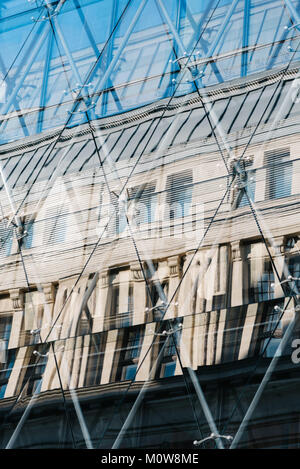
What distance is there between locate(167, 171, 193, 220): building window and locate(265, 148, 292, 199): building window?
57 centimetres

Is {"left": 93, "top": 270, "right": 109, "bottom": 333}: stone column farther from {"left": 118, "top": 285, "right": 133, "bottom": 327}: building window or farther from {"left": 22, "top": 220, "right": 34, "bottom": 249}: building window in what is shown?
{"left": 22, "top": 220, "right": 34, "bottom": 249}: building window

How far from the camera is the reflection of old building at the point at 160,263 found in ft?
17.7

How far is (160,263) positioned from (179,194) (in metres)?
0.52

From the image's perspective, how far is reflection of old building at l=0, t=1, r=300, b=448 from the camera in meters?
5.39

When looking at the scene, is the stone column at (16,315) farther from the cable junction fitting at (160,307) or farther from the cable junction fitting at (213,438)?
the cable junction fitting at (213,438)

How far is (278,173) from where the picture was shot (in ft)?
18.9

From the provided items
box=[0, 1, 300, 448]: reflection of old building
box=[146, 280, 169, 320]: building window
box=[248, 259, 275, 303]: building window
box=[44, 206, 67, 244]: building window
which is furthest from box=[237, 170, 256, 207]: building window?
box=[44, 206, 67, 244]: building window

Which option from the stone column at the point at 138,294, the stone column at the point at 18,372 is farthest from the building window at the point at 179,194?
the stone column at the point at 18,372

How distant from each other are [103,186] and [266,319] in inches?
65.2

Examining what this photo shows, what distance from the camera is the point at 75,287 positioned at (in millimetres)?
6020
